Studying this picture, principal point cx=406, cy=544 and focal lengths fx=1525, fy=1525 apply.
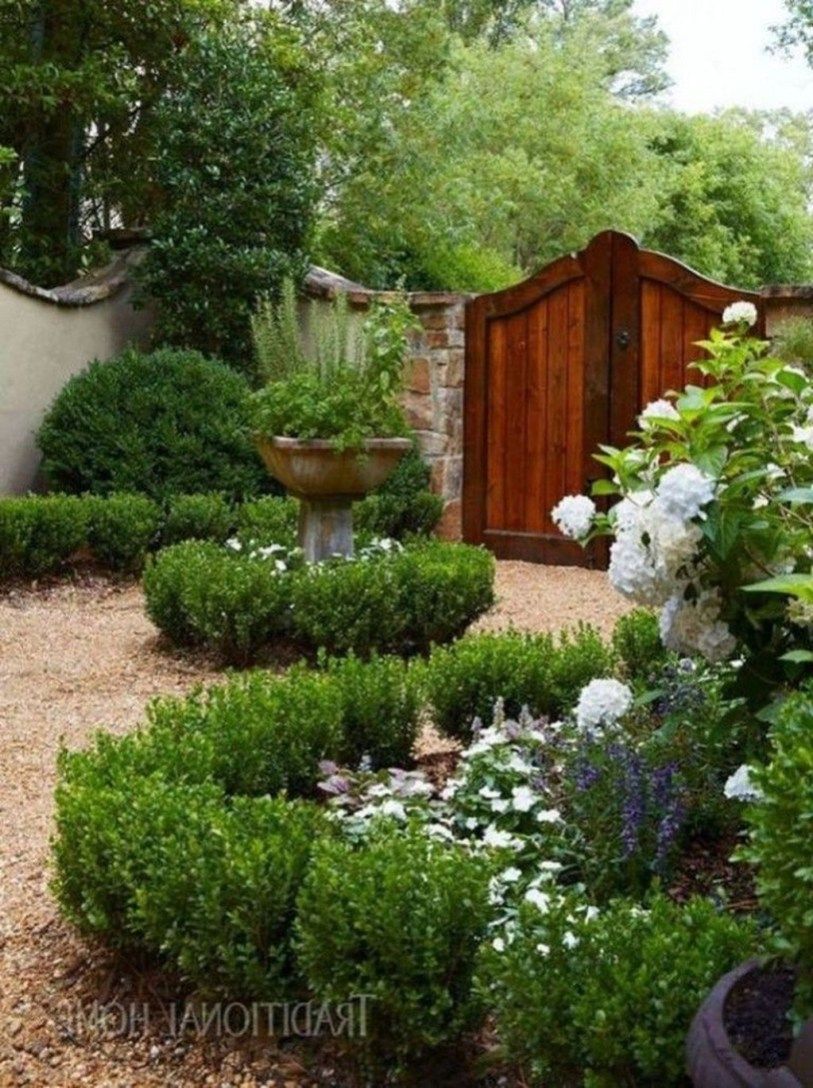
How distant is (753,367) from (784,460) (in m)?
0.25

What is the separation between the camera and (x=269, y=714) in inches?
148

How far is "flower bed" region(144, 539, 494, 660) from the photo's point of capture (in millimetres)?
6094

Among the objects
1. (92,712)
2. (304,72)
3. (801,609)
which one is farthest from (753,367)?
(304,72)

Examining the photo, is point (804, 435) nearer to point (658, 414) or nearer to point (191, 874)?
point (658, 414)

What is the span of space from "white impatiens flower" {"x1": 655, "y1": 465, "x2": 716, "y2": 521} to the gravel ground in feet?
3.78

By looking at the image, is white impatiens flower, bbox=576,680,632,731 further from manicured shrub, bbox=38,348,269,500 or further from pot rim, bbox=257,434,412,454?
manicured shrub, bbox=38,348,269,500

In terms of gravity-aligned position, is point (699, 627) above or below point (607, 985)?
above

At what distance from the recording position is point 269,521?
7.76 metres

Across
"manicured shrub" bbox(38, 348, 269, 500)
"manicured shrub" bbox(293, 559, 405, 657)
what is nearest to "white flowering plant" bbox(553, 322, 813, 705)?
"manicured shrub" bbox(293, 559, 405, 657)

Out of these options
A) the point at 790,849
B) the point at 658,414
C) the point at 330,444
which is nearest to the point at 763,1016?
the point at 790,849

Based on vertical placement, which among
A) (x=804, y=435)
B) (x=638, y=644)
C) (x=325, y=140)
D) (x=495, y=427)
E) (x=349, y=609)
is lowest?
(x=349, y=609)

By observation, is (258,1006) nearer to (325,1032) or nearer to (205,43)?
(325,1032)

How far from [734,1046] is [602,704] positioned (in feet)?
4.46

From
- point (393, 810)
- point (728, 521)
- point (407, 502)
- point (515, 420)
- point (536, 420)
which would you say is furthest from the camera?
point (515, 420)
